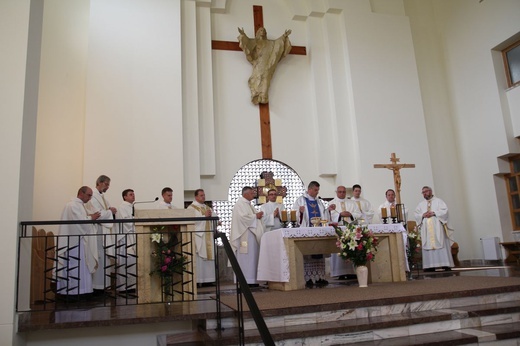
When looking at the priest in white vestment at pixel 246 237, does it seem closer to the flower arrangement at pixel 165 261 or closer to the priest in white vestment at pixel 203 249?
the priest in white vestment at pixel 203 249

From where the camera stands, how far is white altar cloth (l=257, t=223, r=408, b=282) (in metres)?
7.04

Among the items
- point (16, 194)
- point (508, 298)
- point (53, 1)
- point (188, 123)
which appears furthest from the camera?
point (188, 123)

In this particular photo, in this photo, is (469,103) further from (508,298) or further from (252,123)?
(508,298)

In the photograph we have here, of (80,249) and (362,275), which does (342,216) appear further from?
(80,249)

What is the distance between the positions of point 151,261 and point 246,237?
2.74 m

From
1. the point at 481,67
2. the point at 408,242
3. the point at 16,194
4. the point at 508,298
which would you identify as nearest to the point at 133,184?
the point at 16,194

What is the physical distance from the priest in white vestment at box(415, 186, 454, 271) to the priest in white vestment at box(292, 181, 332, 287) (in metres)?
2.58

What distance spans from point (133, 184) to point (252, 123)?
3169mm

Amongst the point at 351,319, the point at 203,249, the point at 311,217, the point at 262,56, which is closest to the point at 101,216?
the point at 203,249

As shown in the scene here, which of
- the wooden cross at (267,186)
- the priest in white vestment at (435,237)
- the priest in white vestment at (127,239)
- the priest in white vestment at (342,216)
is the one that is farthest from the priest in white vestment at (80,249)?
the priest in white vestment at (435,237)

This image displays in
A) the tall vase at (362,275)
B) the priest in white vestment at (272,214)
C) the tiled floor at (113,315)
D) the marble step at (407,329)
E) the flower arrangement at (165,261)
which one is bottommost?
the marble step at (407,329)

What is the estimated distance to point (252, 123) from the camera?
1143 cm

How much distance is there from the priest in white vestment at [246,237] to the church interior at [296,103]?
67.0 inches

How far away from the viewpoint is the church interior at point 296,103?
Answer: 384 inches
